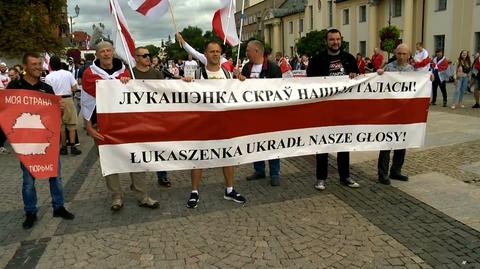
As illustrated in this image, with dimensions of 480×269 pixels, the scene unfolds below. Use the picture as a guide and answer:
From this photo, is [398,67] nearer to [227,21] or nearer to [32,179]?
[227,21]

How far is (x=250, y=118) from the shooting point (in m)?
5.16

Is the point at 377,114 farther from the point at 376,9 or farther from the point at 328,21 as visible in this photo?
the point at 328,21

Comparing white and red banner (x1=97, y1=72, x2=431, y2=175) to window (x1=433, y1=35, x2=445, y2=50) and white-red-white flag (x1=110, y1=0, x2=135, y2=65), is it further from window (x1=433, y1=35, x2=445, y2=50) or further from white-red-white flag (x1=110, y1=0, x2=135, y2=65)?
window (x1=433, y1=35, x2=445, y2=50)

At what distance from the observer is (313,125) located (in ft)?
18.1

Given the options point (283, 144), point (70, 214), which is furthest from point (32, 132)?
point (283, 144)

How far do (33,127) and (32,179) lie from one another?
0.62 m

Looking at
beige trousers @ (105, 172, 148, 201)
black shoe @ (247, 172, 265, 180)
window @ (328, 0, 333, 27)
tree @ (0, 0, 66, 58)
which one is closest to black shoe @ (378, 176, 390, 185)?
black shoe @ (247, 172, 265, 180)

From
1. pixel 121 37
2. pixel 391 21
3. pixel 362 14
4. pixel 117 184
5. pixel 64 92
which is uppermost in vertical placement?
pixel 362 14

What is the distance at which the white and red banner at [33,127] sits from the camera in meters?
4.41

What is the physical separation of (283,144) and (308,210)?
0.87 metres

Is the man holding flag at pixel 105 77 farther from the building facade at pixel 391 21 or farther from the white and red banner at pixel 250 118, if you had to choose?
the building facade at pixel 391 21

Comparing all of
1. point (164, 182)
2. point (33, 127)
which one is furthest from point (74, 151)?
point (33, 127)

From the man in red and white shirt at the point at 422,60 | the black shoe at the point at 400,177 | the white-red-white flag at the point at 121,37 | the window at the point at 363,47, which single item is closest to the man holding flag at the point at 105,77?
the white-red-white flag at the point at 121,37

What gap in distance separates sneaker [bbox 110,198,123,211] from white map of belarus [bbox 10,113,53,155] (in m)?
1.07
